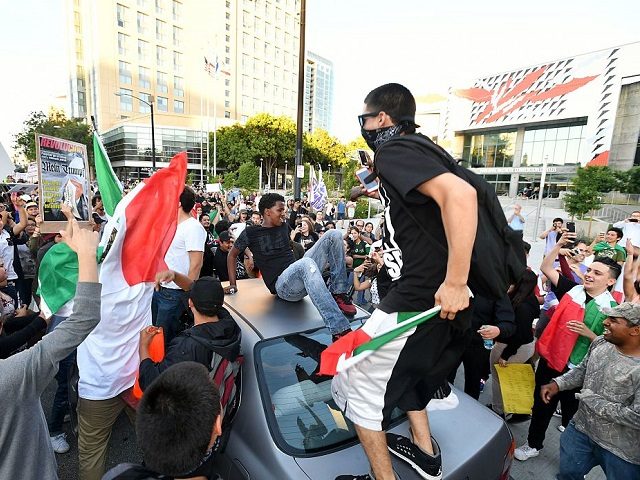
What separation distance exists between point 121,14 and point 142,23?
11.3ft

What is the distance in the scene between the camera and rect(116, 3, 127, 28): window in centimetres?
6053

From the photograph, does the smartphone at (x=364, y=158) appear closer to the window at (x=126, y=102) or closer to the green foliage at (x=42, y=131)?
the green foliage at (x=42, y=131)

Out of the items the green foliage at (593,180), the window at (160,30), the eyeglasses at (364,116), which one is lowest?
the eyeglasses at (364,116)

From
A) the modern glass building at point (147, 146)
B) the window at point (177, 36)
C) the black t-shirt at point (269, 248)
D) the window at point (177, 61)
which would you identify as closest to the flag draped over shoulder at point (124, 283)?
the black t-shirt at point (269, 248)

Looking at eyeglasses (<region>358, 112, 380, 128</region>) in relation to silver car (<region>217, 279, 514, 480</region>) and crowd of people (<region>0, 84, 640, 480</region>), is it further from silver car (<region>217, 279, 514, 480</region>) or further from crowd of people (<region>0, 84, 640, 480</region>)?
silver car (<region>217, 279, 514, 480</region>)

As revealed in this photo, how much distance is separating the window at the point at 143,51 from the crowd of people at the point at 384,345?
72.9 metres

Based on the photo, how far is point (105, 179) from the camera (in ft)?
8.94

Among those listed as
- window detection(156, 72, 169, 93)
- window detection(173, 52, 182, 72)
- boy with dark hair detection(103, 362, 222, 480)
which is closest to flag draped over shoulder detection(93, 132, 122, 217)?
boy with dark hair detection(103, 362, 222, 480)

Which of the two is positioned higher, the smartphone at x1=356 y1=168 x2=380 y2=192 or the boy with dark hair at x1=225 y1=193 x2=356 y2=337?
the smartphone at x1=356 y1=168 x2=380 y2=192

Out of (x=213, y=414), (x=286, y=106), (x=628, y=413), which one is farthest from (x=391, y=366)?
(x=286, y=106)

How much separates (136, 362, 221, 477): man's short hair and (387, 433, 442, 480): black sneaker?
1.05 metres

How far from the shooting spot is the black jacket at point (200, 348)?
6.86 ft

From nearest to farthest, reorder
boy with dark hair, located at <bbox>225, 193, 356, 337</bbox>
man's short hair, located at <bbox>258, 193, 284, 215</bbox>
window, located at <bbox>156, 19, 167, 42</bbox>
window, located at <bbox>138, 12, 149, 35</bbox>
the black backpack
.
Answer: the black backpack
boy with dark hair, located at <bbox>225, 193, 356, 337</bbox>
man's short hair, located at <bbox>258, 193, 284, 215</bbox>
window, located at <bbox>138, 12, 149, 35</bbox>
window, located at <bbox>156, 19, 167, 42</bbox>

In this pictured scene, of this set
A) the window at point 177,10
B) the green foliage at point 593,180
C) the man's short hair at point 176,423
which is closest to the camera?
the man's short hair at point 176,423
